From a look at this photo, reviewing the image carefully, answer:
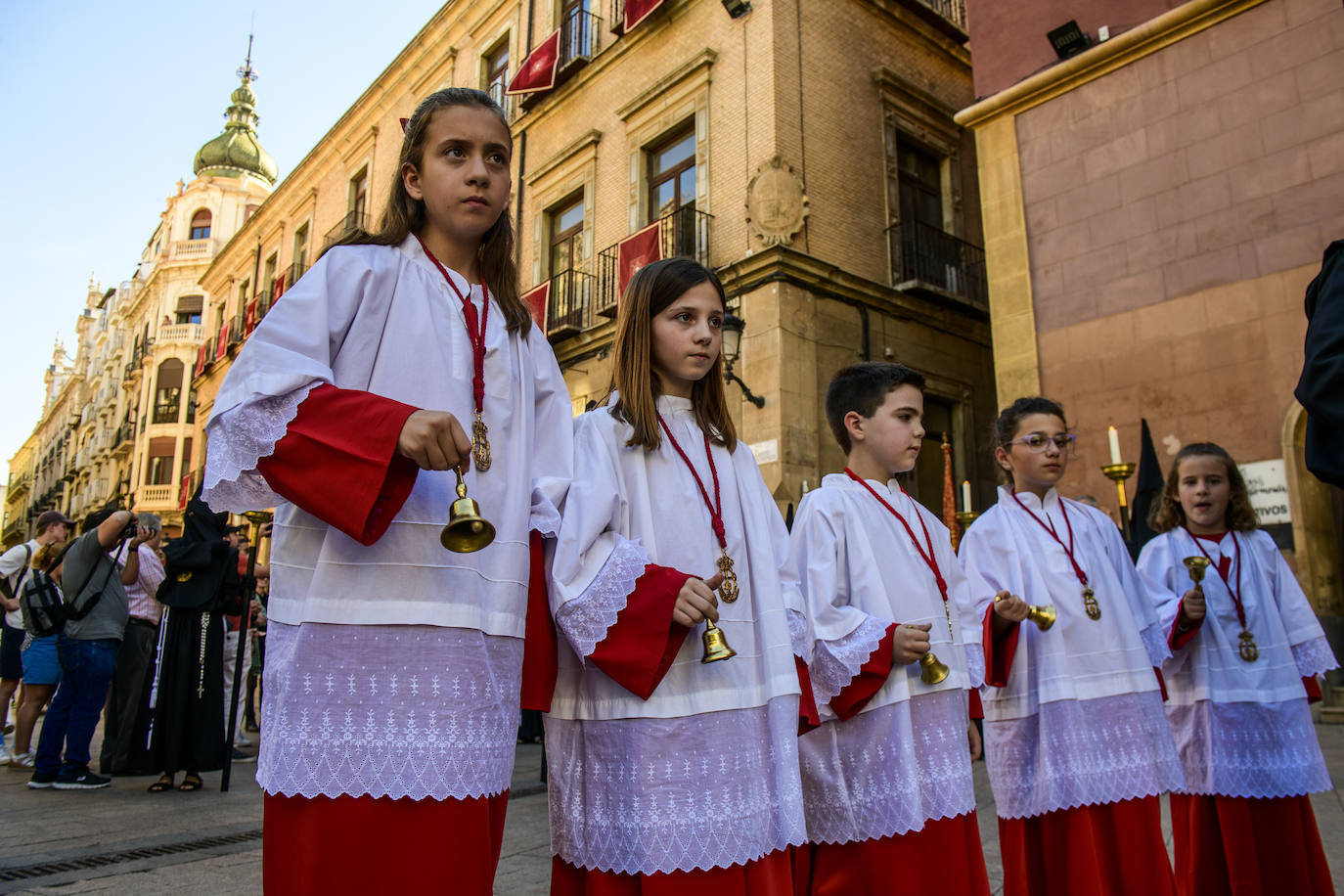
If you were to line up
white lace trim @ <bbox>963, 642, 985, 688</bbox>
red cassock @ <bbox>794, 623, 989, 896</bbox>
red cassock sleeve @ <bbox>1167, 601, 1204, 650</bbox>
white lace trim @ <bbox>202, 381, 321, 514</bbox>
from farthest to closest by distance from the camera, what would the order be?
red cassock sleeve @ <bbox>1167, 601, 1204, 650</bbox>
white lace trim @ <bbox>963, 642, 985, 688</bbox>
red cassock @ <bbox>794, 623, 989, 896</bbox>
white lace trim @ <bbox>202, 381, 321, 514</bbox>

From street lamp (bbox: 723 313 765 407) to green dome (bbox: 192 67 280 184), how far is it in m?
40.2

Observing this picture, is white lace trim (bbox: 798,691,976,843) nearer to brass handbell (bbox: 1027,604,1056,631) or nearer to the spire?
brass handbell (bbox: 1027,604,1056,631)

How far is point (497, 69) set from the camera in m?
19.5

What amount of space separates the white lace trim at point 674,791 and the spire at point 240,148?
4881 cm

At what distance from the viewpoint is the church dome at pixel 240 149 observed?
145 ft

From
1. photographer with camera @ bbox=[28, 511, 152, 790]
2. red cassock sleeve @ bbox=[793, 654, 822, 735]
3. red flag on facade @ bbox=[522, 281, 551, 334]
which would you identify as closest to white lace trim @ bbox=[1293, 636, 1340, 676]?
red cassock sleeve @ bbox=[793, 654, 822, 735]

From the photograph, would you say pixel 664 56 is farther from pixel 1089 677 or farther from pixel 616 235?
pixel 1089 677

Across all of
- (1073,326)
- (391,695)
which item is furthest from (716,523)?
(1073,326)

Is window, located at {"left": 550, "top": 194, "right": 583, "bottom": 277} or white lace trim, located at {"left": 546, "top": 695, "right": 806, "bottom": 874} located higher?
window, located at {"left": 550, "top": 194, "right": 583, "bottom": 277}

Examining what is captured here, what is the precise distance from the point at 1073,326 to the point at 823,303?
12.5ft

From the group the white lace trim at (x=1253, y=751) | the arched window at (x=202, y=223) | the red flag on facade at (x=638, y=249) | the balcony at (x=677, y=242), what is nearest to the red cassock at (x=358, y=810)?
the white lace trim at (x=1253, y=751)

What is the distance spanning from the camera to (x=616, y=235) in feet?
51.0

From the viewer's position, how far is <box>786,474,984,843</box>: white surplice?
266 cm

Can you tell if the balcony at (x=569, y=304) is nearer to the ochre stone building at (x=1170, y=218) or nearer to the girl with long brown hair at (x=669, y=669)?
the ochre stone building at (x=1170, y=218)
